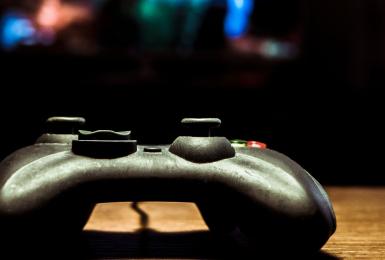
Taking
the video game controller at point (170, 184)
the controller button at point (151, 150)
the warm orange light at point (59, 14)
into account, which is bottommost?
the video game controller at point (170, 184)

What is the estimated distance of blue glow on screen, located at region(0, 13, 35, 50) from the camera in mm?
1439

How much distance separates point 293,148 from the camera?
1368mm

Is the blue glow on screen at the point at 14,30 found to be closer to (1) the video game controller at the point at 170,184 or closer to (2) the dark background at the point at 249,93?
(2) the dark background at the point at 249,93

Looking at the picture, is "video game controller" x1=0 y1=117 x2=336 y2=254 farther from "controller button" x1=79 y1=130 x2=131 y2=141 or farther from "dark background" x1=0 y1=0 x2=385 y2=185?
"dark background" x1=0 y1=0 x2=385 y2=185

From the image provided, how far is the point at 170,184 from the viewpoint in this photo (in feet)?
1.29

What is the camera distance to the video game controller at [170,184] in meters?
0.37

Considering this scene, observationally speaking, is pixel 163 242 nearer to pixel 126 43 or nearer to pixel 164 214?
pixel 164 214

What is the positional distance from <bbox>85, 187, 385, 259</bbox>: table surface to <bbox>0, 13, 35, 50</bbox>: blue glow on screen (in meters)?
0.88

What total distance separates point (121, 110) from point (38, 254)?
3.15ft

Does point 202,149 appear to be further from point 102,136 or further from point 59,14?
point 59,14

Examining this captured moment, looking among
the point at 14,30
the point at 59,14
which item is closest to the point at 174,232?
the point at 14,30

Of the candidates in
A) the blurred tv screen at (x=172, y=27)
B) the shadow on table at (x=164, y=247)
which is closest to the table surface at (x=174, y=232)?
the shadow on table at (x=164, y=247)

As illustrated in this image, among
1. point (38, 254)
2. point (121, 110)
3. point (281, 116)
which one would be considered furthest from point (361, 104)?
point (38, 254)

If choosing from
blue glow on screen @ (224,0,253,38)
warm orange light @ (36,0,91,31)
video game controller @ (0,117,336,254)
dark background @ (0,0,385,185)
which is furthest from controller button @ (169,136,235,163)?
warm orange light @ (36,0,91,31)
